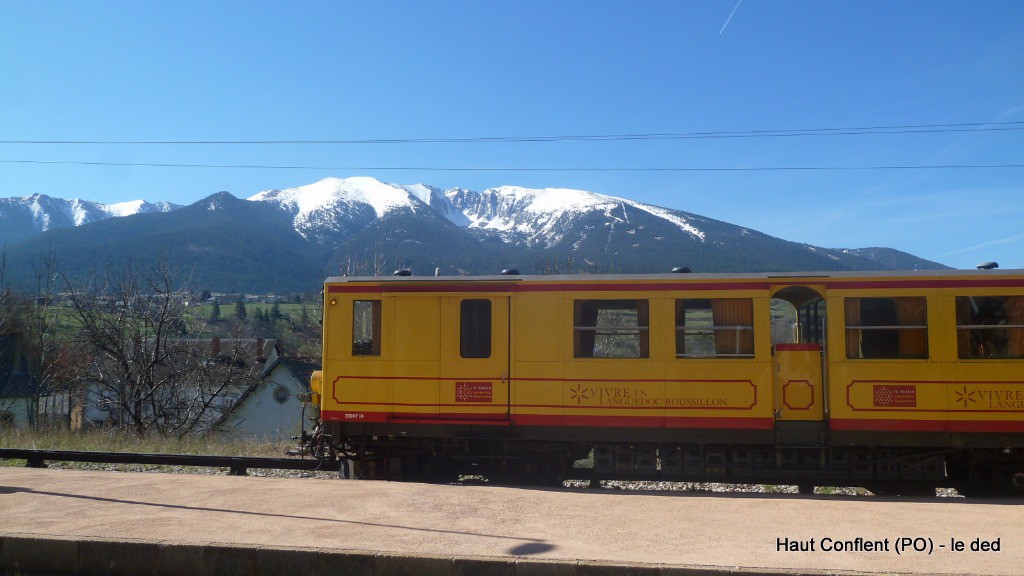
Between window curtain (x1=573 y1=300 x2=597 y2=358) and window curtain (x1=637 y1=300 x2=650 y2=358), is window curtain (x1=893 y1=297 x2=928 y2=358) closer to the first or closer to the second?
window curtain (x1=637 y1=300 x2=650 y2=358)

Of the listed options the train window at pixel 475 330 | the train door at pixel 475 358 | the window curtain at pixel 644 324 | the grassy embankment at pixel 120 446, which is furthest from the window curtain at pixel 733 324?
the grassy embankment at pixel 120 446

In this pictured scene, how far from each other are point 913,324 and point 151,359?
78.8ft

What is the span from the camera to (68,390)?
30.5 metres

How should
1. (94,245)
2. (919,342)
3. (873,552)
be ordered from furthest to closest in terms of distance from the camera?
(94,245) → (919,342) → (873,552)

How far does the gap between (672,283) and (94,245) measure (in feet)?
435

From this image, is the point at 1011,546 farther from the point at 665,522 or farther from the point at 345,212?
the point at 345,212

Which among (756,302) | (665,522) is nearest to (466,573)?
(665,522)

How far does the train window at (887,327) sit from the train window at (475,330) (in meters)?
5.13

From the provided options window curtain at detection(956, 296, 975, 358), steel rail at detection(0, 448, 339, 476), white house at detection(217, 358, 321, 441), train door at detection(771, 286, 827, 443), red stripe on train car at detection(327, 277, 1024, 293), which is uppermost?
red stripe on train car at detection(327, 277, 1024, 293)

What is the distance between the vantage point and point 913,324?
32.6ft

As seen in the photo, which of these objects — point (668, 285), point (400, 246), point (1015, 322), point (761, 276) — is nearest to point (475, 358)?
point (668, 285)

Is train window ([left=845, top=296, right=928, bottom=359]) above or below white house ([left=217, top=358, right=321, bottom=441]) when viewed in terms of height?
above

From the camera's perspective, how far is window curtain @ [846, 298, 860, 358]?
9969 mm

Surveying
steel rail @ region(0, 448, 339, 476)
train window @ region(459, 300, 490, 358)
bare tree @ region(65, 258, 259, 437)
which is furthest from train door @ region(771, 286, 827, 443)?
bare tree @ region(65, 258, 259, 437)
